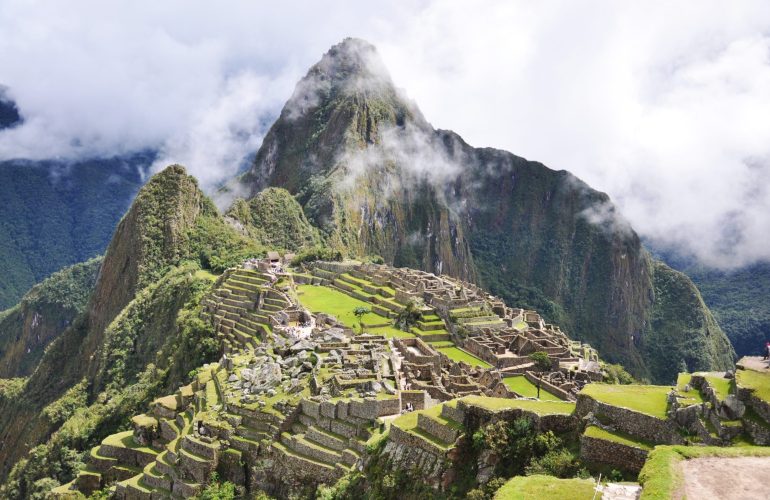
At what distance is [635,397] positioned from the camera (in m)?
20.8

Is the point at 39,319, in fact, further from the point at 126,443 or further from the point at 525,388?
the point at 525,388

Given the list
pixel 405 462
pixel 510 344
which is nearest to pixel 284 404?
pixel 405 462

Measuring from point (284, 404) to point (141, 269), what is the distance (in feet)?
300

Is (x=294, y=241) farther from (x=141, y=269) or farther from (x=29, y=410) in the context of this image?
(x=29, y=410)

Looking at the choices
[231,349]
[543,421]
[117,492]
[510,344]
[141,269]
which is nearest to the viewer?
[543,421]

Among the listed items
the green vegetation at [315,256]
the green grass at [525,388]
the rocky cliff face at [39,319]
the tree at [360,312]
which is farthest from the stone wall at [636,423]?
the rocky cliff face at [39,319]

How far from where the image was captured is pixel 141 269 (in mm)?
113250

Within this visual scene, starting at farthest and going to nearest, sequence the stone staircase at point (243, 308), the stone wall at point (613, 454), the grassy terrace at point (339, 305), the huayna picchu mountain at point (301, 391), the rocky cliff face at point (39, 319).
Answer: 1. the rocky cliff face at point (39, 319)
2. the grassy terrace at point (339, 305)
3. the stone staircase at point (243, 308)
4. the huayna picchu mountain at point (301, 391)
5. the stone wall at point (613, 454)

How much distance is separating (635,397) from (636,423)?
163 centimetres

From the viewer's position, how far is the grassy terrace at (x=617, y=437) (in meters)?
18.8

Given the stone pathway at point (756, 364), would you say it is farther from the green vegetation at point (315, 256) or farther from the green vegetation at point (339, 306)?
the green vegetation at point (315, 256)

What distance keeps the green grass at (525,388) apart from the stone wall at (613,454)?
31012mm

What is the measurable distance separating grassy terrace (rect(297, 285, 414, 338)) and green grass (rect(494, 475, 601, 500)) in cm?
4421

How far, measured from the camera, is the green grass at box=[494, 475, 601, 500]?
1587 cm
